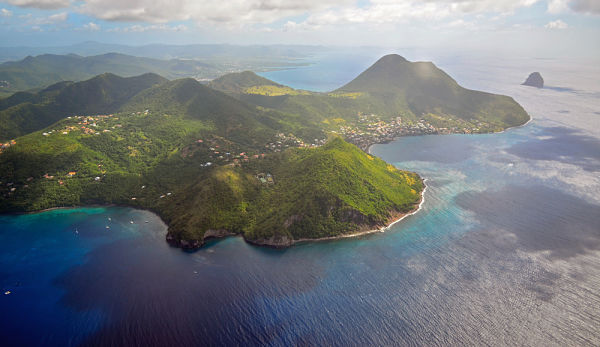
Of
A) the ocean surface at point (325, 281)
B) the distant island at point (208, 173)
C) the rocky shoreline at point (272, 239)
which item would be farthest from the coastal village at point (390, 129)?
the rocky shoreline at point (272, 239)

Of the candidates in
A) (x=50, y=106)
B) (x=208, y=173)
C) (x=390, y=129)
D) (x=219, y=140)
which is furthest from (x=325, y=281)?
(x=50, y=106)

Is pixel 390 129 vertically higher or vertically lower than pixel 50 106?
lower

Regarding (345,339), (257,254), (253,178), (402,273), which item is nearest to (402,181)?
(402,273)

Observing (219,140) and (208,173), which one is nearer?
(208,173)

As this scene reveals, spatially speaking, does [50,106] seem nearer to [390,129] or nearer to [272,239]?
[272,239]

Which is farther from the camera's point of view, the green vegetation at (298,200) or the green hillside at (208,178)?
the green hillside at (208,178)

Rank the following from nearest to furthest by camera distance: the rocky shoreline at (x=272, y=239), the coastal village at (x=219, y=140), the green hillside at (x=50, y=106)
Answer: the rocky shoreline at (x=272, y=239) → the coastal village at (x=219, y=140) → the green hillside at (x=50, y=106)

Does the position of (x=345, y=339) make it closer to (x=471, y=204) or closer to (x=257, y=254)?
(x=257, y=254)

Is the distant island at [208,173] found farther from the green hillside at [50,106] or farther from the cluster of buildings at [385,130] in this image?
the cluster of buildings at [385,130]

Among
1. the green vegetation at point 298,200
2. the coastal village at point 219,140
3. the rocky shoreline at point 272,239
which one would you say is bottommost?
the rocky shoreline at point 272,239
